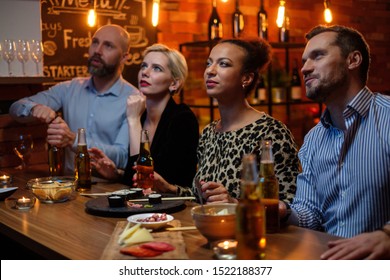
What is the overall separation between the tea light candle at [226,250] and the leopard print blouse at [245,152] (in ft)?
2.73

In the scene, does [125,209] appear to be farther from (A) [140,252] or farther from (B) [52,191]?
(A) [140,252]

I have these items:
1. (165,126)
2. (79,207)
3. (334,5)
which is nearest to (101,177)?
(165,126)

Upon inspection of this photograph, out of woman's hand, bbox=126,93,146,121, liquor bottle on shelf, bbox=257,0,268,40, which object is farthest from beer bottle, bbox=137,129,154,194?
liquor bottle on shelf, bbox=257,0,268,40

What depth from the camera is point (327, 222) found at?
203 cm

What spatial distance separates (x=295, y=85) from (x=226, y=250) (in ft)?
14.3

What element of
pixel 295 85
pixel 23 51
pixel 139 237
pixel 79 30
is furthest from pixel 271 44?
pixel 139 237

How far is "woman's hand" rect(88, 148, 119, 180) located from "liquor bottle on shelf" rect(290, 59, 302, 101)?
9.47 feet

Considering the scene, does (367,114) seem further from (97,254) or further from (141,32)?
(141,32)

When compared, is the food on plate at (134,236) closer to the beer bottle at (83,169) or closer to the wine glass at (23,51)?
the beer bottle at (83,169)

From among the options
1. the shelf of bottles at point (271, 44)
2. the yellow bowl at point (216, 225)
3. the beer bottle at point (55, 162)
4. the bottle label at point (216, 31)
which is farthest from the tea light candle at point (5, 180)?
the bottle label at point (216, 31)

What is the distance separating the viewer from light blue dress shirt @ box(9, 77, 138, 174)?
3.41 m

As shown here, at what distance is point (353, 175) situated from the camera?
6.33 feet

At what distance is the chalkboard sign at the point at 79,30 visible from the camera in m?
4.38

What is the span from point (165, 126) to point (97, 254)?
1531 mm
